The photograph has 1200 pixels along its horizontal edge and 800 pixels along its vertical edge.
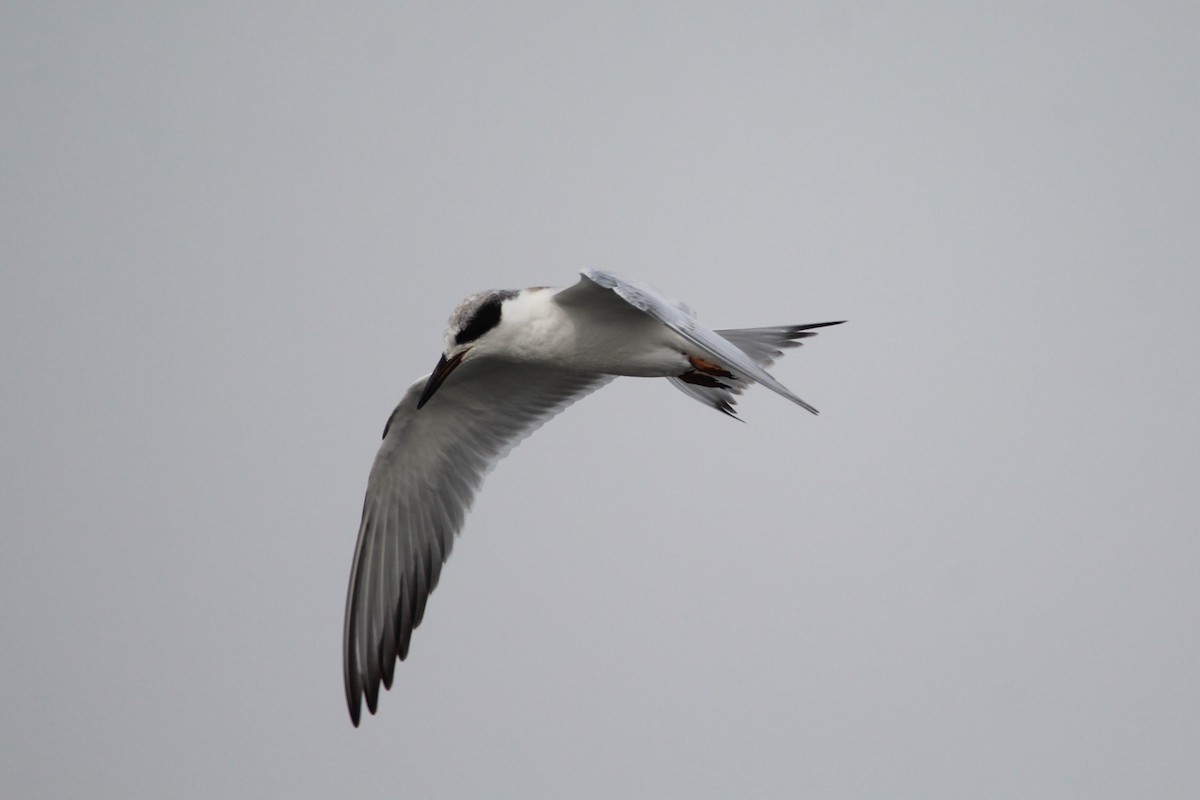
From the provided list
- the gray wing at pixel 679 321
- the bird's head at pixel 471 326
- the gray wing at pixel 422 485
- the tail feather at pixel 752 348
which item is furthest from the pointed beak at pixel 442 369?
the tail feather at pixel 752 348

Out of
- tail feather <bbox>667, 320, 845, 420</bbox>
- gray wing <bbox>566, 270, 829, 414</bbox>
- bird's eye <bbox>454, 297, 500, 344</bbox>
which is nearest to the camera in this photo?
gray wing <bbox>566, 270, 829, 414</bbox>

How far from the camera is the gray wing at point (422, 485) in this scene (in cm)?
547

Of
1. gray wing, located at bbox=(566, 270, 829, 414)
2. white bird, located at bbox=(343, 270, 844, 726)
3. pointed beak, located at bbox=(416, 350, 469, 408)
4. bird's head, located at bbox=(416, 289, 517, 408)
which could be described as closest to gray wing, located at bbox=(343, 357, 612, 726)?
white bird, located at bbox=(343, 270, 844, 726)

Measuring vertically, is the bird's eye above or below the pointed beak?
above

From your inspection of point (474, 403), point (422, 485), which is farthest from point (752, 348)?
point (422, 485)

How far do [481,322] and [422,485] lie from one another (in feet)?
4.34

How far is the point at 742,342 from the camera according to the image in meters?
5.56

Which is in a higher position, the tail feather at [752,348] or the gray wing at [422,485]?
the tail feather at [752,348]

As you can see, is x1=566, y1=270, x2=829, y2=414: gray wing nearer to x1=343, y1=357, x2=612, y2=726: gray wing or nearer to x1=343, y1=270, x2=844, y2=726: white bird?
x1=343, y1=270, x2=844, y2=726: white bird

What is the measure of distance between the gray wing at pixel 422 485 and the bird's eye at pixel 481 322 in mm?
718

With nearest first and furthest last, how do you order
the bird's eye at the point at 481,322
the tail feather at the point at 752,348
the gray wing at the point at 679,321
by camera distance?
the gray wing at the point at 679,321 < the bird's eye at the point at 481,322 < the tail feather at the point at 752,348

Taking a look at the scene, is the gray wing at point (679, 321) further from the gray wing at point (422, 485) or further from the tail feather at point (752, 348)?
the gray wing at point (422, 485)

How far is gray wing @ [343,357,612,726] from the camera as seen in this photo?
5.47 meters

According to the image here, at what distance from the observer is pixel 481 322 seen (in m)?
4.70
